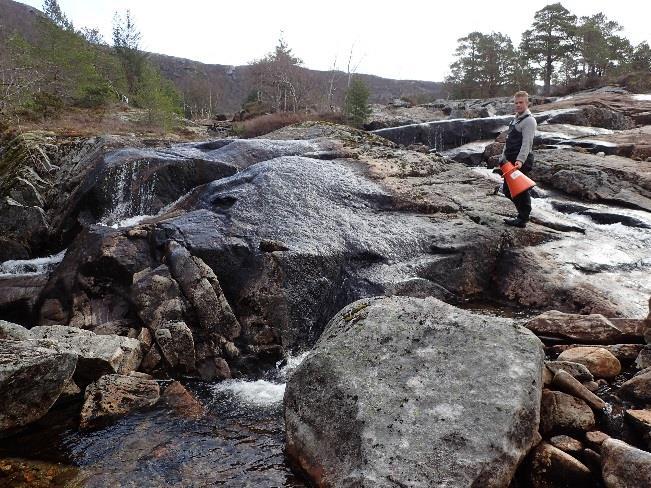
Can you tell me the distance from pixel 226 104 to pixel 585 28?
6832 centimetres

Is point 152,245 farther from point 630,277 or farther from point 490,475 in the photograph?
point 630,277

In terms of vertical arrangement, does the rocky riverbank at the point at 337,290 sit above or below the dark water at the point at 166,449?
above

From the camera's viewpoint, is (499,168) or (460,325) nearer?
(460,325)

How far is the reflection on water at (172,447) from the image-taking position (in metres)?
4.34

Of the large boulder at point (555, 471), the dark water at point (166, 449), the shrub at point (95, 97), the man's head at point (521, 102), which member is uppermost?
the shrub at point (95, 97)

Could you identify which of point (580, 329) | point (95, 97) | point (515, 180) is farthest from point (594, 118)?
point (95, 97)

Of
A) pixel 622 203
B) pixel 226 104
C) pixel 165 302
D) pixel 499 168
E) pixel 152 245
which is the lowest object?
pixel 165 302

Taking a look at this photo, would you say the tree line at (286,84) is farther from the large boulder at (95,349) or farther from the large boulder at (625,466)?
the large boulder at (625,466)

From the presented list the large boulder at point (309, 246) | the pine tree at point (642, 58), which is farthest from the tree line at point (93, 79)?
the pine tree at point (642, 58)

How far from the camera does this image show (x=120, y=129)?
24.4m

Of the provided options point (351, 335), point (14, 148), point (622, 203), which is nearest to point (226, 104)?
point (14, 148)

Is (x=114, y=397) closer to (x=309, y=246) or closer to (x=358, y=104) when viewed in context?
(x=309, y=246)

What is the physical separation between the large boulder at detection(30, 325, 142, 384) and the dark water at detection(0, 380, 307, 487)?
542 millimetres

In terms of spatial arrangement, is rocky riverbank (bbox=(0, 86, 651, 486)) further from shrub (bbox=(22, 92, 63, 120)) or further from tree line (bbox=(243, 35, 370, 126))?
tree line (bbox=(243, 35, 370, 126))
